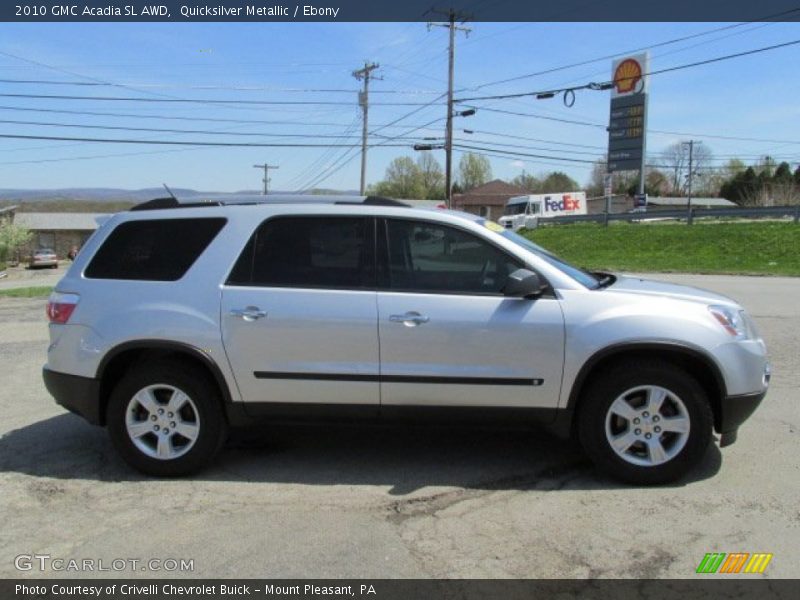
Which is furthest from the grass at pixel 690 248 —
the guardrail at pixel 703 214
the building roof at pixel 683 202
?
the building roof at pixel 683 202

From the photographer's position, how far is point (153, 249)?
4.63 metres

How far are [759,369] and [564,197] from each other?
53.1m

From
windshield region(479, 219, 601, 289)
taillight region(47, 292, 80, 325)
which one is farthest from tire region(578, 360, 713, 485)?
taillight region(47, 292, 80, 325)

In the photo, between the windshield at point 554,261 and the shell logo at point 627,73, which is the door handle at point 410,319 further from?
the shell logo at point 627,73

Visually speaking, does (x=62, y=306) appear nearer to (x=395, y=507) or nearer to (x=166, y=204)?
(x=166, y=204)

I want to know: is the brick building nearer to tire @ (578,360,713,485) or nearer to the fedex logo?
the fedex logo

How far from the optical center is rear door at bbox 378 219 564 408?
4191mm

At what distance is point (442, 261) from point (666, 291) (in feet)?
4.95

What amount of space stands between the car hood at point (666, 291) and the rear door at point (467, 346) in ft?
1.98

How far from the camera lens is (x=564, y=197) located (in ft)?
182
